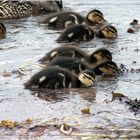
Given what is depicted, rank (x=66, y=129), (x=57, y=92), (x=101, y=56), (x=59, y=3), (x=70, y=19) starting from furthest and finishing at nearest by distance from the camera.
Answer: (x=59, y=3)
(x=70, y=19)
(x=101, y=56)
(x=57, y=92)
(x=66, y=129)

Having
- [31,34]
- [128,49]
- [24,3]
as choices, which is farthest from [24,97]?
[24,3]

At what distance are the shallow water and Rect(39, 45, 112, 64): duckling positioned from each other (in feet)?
0.55

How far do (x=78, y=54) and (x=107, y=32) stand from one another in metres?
1.49

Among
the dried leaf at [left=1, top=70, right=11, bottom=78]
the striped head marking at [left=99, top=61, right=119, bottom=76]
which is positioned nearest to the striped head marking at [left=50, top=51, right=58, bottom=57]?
the dried leaf at [left=1, top=70, right=11, bottom=78]

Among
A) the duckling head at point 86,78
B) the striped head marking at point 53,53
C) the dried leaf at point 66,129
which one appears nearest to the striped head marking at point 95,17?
the striped head marking at point 53,53

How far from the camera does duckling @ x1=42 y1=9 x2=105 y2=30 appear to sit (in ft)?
31.6

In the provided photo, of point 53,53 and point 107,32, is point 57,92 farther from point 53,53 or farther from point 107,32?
point 107,32

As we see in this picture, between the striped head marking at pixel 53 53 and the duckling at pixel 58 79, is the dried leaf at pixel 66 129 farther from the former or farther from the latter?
the striped head marking at pixel 53 53

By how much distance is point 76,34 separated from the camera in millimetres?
8594

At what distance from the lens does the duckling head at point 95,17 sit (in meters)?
9.74

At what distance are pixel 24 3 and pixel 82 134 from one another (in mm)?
6388

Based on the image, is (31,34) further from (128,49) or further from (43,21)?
(128,49)

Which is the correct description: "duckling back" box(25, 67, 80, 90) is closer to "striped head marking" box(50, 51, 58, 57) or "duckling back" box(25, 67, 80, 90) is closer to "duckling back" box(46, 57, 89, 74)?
"duckling back" box(46, 57, 89, 74)

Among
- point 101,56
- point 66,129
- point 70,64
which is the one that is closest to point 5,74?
point 70,64
